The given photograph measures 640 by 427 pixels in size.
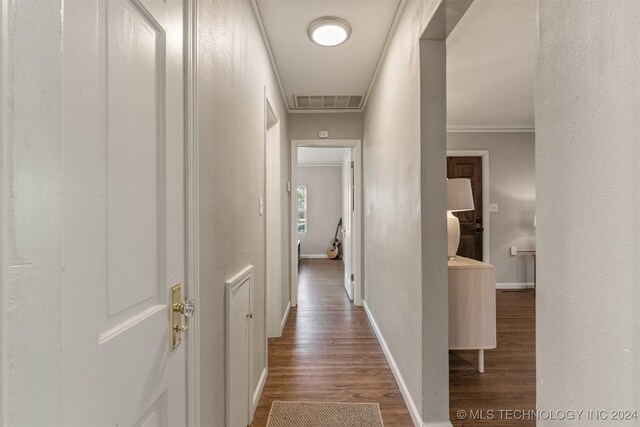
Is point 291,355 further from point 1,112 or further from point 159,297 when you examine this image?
point 1,112

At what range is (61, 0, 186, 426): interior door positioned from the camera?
51 centimetres

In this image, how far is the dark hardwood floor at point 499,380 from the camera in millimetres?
1894

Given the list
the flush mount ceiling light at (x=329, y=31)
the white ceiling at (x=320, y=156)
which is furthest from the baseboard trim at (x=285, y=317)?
the white ceiling at (x=320, y=156)

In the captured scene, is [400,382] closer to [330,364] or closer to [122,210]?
[330,364]

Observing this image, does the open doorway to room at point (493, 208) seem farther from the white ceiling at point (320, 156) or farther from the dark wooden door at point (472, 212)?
the white ceiling at point (320, 156)

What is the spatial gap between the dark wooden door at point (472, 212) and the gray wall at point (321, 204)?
152 inches

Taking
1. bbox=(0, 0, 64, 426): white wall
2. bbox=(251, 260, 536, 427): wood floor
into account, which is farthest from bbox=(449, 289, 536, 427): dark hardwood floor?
bbox=(0, 0, 64, 426): white wall

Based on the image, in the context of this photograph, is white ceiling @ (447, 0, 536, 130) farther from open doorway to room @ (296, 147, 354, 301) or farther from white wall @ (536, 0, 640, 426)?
open doorway to room @ (296, 147, 354, 301)

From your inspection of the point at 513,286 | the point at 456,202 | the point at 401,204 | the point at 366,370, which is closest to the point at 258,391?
the point at 366,370

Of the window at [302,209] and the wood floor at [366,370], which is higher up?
the window at [302,209]

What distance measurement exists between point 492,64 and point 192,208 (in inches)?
120

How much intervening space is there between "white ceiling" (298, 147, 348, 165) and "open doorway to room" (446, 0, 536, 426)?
8.70ft

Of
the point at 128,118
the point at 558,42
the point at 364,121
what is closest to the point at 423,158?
the point at 558,42

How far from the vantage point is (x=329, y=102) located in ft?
12.1
